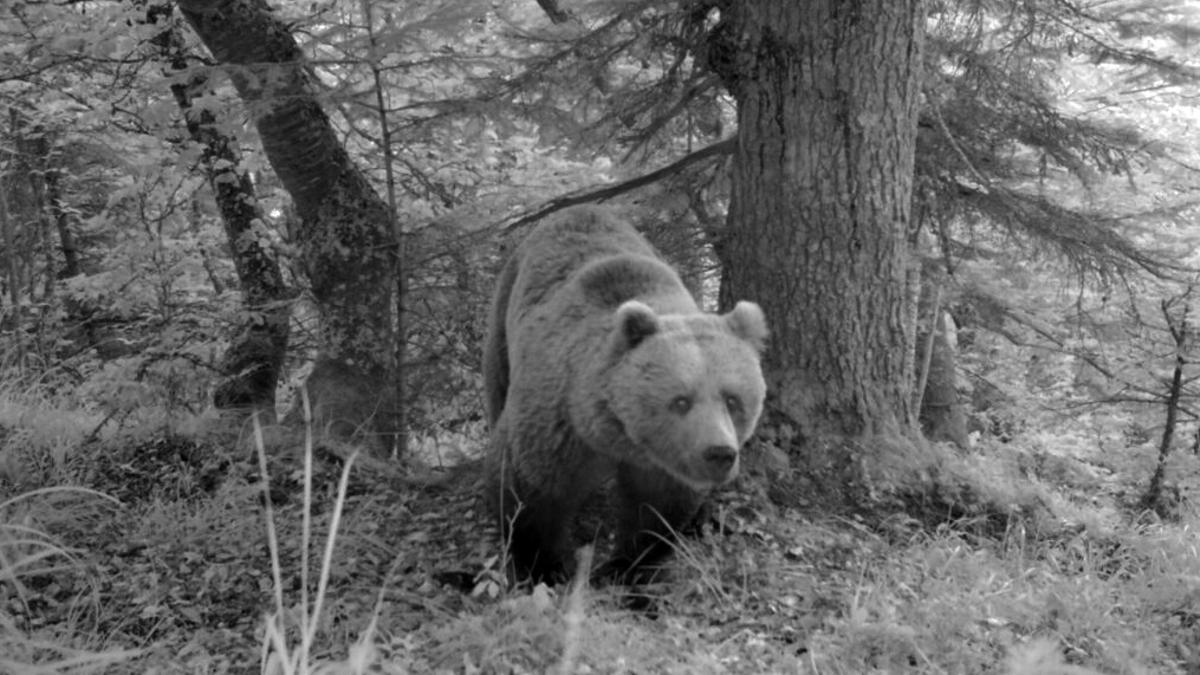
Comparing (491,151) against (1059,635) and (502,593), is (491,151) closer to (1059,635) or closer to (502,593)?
(502,593)

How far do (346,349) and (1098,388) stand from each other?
7.83 metres

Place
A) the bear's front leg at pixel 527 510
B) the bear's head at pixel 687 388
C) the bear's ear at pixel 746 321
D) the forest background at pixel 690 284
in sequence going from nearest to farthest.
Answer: the forest background at pixel 690 284 < the bear's head at pixel 687 388 < the bear's ear at pixel 746 321 < the bear's front leg at pixel 527 510

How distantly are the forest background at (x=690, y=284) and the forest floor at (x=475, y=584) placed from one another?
0.08ft

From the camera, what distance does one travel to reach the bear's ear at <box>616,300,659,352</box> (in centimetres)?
471

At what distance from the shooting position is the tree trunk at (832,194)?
5863mm

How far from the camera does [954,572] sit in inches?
191

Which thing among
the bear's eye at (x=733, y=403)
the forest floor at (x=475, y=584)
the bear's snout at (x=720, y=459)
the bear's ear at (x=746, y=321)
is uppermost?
the bear's ear at (x=746, y=321)

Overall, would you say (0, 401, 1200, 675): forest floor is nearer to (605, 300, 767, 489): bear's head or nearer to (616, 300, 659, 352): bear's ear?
(605, 300, 767, 489): bear's head

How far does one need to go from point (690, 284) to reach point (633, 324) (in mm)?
4352

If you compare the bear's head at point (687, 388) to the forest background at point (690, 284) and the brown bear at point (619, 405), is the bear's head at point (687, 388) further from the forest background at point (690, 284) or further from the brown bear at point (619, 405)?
the forest background at point (690, 284)

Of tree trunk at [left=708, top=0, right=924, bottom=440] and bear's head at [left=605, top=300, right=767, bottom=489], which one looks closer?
bear's head at [left=605, top=300, right=767, bottom=489]

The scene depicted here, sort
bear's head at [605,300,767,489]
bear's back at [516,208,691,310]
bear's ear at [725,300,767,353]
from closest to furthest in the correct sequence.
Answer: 1. bear's head at [605,300,767,489]
2. bear's ear at [725,300,767,353]
3. bear's back at [516,208,691,310]

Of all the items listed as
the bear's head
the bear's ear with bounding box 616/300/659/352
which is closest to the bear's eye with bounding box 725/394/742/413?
the bear's head

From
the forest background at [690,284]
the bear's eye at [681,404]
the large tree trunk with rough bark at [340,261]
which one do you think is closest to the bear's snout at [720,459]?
the bear's eye at [681,404]
